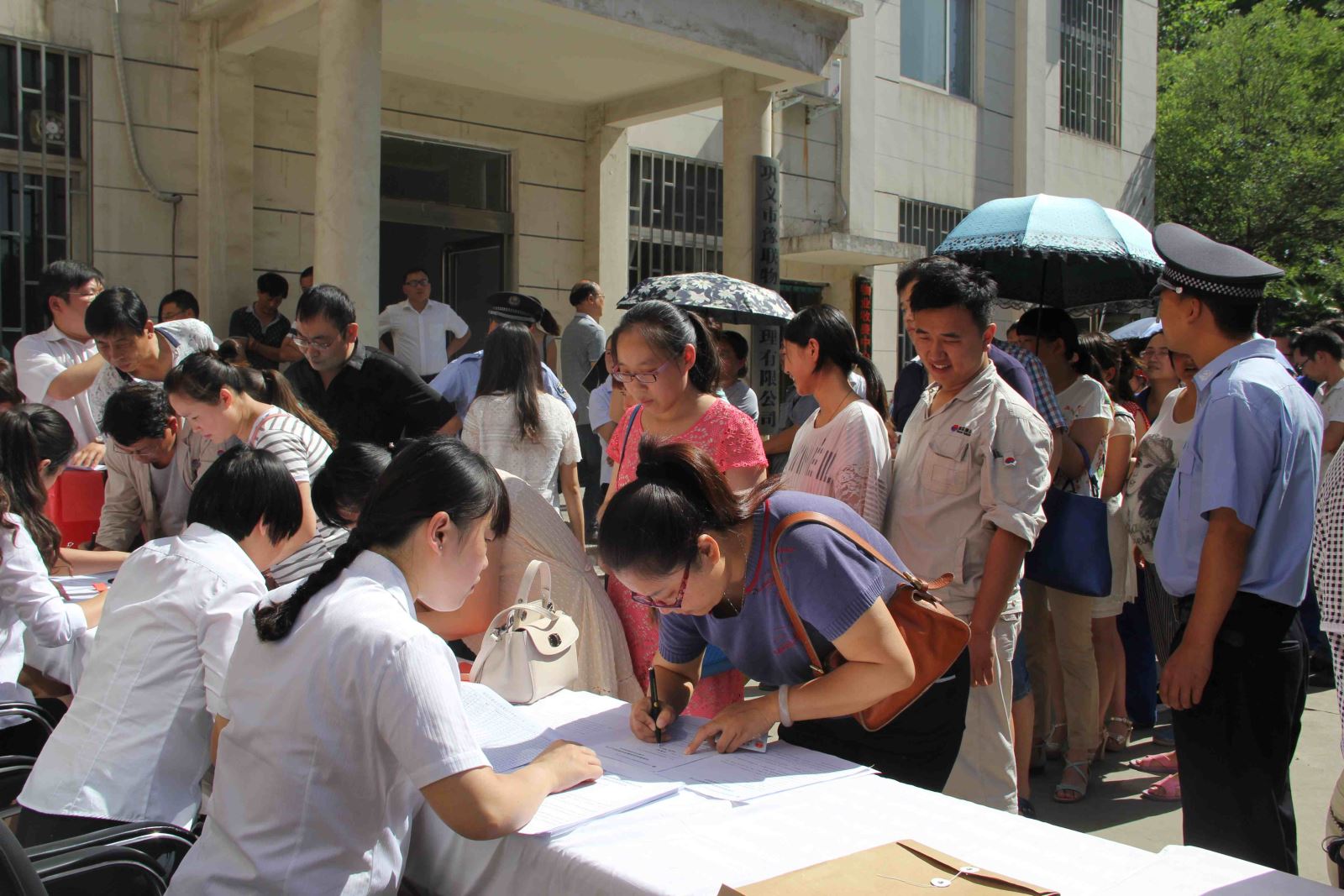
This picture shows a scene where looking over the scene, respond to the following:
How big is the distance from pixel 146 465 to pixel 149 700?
Result: 2035 mm

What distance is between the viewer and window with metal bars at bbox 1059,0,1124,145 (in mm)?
15094

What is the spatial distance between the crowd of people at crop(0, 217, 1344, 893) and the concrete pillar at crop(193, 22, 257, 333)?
321 centimetres

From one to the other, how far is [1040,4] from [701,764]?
14607mm

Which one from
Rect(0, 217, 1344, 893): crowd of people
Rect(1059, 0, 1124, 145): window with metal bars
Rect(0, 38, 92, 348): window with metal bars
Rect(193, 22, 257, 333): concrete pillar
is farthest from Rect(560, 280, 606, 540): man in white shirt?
Rect(1059, 0, 1124, 145): window with metal bars

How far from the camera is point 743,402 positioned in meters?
6.42

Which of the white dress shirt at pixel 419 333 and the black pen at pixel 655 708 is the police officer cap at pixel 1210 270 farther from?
the white dress shirt at pixel 419 333

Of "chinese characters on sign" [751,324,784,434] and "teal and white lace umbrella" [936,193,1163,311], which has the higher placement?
"teal and white lace umbrella" [936,193,1163,311]

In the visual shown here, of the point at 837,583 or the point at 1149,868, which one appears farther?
the point at 837,583

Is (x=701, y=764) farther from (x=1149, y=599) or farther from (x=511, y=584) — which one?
(x=1149, y=599)

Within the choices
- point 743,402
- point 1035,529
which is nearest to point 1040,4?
point 743,402

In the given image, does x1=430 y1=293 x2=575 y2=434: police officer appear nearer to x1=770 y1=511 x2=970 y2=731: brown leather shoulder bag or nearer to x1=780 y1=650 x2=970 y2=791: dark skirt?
x1=780 y1=650 x2=970 y2=791: dark skirt

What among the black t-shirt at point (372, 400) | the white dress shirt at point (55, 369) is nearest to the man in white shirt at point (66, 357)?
the white dress shirt at point (55, 369)

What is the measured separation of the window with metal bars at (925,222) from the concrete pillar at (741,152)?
454 cm

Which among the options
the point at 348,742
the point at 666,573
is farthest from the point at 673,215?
the point at 348,742
